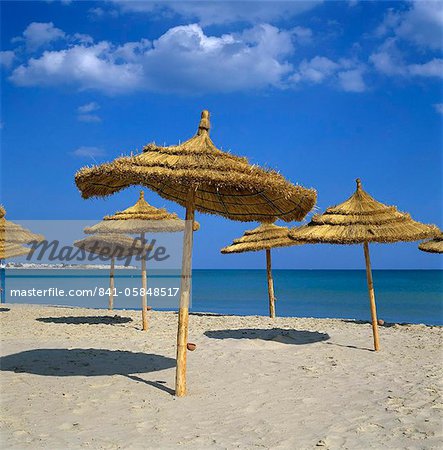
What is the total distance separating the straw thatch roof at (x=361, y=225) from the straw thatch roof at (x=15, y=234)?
835 cm

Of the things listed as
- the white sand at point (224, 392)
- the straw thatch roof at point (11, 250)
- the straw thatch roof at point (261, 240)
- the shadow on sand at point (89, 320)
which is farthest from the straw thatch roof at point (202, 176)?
the straw thatch roof at point (11, 250)

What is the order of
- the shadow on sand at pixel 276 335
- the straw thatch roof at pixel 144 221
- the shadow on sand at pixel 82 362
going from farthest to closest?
the straw thatch roof at pixel 144 221, the shadow on sand at pixel 276 335, the shadow on sand at pixel 82 362

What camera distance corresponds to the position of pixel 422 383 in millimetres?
6328

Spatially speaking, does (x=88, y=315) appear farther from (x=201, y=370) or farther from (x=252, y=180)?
(x=252, y=180)

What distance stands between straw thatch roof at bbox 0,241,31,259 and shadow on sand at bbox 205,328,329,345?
666cm

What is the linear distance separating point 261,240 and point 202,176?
9.34m

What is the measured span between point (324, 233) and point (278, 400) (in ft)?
11.5

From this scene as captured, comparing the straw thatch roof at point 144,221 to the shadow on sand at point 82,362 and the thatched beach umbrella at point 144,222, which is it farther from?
the shadow on sand at point 82,362

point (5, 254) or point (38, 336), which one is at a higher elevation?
point (5, 254)

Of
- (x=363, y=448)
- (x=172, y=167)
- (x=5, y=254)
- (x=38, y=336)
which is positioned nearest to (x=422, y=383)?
(x=363, y=448)

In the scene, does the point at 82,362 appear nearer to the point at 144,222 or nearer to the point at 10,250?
the point at 144,222

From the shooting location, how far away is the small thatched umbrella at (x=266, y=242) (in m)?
13.9

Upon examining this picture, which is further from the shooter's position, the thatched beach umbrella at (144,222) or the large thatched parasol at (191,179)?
the thatched beach umbrella at (144,222)

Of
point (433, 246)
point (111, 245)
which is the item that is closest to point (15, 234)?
point (111, 245)
